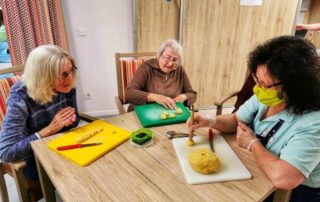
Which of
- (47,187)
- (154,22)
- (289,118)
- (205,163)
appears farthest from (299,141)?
(154,22)

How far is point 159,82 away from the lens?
6.33ft

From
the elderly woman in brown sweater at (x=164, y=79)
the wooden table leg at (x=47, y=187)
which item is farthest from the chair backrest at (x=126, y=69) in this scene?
the wooden table leg at (x=47, y=187)

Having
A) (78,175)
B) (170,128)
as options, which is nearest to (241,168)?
(170,128)

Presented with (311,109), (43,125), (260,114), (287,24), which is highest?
(287,24)

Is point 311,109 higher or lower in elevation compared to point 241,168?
higher

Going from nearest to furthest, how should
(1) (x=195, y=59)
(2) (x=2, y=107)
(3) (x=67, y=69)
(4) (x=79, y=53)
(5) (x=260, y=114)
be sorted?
1. (5) (x=260, y=114)
2. (3) (x=67, y=69)
3. (2) (x=2, y=107)
4. (4) (x=79, y=53)
5. (1) (x=195, y=59)

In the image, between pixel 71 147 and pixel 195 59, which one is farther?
pixel 195 59

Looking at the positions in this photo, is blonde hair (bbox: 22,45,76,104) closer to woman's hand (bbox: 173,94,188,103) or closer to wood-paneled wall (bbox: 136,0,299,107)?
woman's hand (bbox: 173,94,188,103)

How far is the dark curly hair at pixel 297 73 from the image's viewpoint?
36.1 inches

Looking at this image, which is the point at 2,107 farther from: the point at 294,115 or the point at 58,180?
the point at 294,115

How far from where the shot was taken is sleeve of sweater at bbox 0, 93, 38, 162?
1.06 meters

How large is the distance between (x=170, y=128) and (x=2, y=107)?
1003mm

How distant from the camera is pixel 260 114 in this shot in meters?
1.16

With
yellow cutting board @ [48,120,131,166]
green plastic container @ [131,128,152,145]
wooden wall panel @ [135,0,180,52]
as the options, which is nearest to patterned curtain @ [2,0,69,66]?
wooden wall panel @ [135,0,180,52]
